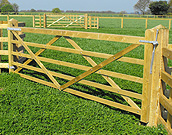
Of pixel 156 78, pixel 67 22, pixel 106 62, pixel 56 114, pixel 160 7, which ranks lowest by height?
pixel 56 114

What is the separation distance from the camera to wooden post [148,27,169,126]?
154 inches

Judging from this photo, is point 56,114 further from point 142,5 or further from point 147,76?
point 142,5

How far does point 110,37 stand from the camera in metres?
4.53

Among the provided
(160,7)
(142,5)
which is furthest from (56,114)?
(142,5)

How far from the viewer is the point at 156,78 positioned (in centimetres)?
402

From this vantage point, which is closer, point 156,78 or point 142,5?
point 156,78

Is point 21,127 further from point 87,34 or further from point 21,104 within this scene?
point 87,34

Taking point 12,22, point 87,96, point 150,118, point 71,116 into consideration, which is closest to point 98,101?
point 87,96

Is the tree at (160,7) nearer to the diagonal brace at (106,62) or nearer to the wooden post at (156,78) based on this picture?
the diagonal brace at (106,62)

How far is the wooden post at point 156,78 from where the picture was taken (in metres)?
3.92

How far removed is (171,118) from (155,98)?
487 mm

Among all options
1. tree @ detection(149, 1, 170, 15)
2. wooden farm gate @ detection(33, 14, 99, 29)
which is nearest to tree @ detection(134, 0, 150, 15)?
tree @ detection(149, 1, 170, 15)

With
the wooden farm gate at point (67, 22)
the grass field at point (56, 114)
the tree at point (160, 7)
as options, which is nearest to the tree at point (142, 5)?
the tree at point (160, 7)

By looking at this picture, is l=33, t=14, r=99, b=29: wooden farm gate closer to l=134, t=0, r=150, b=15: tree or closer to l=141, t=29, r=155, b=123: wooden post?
l=141, t=29, r=155, b=123: wooden post
